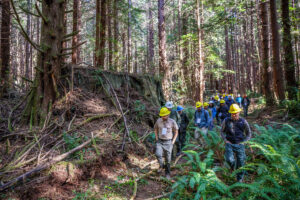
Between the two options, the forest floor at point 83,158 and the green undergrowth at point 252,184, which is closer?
the green undergrowth at point 252,184

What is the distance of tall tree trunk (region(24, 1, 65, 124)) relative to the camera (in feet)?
19.7

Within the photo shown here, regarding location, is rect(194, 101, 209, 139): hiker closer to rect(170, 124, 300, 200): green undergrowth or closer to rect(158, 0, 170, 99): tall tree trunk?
rect(170, 124, 300, 200): green undergrowth

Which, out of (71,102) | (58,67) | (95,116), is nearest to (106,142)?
(95,116)

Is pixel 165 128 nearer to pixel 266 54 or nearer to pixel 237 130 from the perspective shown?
pixel 237 130

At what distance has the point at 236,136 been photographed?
4941 millimetres

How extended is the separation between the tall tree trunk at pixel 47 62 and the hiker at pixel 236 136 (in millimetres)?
5460

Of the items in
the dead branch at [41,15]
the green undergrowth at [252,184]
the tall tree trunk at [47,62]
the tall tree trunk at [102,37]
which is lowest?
the green undergrowth at [252,184]

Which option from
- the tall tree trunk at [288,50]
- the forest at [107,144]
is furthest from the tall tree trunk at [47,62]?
the tall tree trunk at [288,50]

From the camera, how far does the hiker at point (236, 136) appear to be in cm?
487

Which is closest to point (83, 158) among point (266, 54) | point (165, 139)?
point (165, 139)

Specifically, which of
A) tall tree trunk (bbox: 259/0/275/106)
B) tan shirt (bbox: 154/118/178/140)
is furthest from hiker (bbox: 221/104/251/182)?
tall tree trunk (bbox: 259/0/275/106)

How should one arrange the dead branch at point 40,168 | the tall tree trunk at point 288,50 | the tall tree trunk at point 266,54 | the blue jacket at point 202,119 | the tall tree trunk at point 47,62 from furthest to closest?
1. the tall tree trunk at point 266,54
2. the tall tree trunk at point 288,50
3. the blue jacket at point 202,119
4. the tall tree trunk at point 47,62
5. the dead branch at point 40,168

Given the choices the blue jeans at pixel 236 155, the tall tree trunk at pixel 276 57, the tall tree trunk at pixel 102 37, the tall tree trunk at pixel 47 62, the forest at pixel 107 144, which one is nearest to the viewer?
the forest at pixel 107 144

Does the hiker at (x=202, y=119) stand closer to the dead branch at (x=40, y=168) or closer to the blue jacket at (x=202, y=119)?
the blue jacket at (x=202, y=119)
